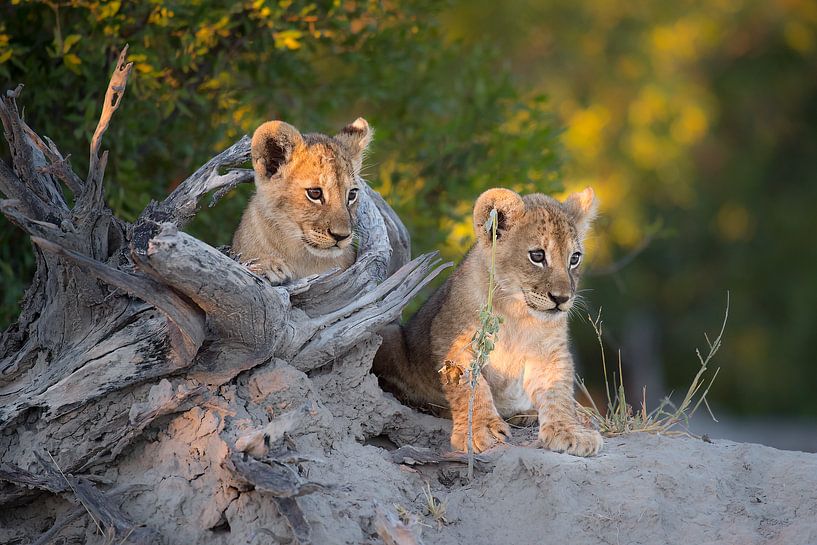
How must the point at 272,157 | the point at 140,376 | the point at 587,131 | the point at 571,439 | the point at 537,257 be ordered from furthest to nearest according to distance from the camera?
the point at 587,131 → the point at 272,157 → the point at 537,257 → the point at 571,439 → the point at 140,376

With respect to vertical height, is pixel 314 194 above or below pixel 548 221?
above

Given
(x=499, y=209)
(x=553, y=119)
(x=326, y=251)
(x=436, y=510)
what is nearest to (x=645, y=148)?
(x=553, y=119)

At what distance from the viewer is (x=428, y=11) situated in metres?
9.38

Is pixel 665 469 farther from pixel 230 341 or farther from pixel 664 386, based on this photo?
pixel 664 386

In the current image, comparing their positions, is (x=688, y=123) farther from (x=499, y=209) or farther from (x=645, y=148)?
(x=499, y=209)

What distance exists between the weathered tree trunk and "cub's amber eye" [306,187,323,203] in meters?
0.76

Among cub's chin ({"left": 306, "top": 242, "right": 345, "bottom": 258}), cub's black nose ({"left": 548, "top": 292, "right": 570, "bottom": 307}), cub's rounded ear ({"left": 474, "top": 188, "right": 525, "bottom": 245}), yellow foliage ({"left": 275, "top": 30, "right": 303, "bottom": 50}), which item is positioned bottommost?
cub's black nose ({"left": 548, "top": 292, "right": 570, "bottom": 307})

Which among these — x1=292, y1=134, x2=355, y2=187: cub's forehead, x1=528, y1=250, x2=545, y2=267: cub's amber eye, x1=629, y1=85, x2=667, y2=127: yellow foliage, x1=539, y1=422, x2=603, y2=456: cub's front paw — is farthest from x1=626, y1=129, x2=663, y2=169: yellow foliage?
x1=539, y1=422, x2=603, y2=456: cub's front paw

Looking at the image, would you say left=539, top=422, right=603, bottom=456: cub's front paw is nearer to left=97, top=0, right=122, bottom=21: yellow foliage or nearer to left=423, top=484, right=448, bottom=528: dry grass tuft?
left=423, top=484, right=448, bottom=528: dry grass tuft

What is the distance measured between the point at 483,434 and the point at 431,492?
1.83ft

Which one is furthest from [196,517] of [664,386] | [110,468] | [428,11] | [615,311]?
[664,386]

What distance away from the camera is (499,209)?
6.50 meters

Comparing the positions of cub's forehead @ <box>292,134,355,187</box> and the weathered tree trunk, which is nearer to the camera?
the weathered tree trunk

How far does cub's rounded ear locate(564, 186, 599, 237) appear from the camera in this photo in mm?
6805
